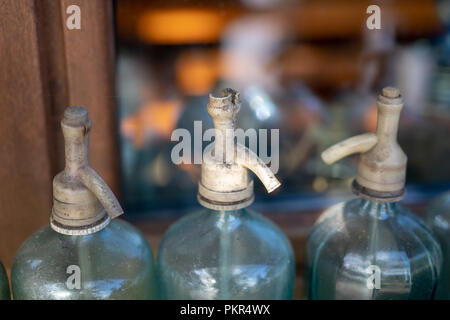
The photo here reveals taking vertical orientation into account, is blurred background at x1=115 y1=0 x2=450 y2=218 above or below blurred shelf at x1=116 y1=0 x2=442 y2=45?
below

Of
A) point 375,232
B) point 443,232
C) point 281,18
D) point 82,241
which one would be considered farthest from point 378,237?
point 281,18

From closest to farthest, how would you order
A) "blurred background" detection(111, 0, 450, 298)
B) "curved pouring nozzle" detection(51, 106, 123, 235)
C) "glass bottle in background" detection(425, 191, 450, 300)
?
"curved pouring nozzle" detection(51, 106, 123, 235) → "glass bottle in background" detection(425, 191, 450, 300) → "blurred background" detection(111, 0, 450, 298)

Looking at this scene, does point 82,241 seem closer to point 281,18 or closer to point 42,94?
point 42,94

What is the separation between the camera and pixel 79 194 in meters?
0.50


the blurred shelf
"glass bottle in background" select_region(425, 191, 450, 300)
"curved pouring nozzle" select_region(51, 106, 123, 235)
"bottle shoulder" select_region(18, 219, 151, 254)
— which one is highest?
the blurred shelf

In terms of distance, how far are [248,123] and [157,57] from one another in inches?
12.4

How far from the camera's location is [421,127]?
1146mm

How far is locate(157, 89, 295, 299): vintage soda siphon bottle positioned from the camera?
518mm

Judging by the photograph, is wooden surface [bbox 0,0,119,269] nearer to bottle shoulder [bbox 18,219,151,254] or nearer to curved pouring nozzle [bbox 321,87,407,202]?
bottle shoulder [bbox 18,219,151,254]

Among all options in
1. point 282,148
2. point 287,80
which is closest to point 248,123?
point 282,148

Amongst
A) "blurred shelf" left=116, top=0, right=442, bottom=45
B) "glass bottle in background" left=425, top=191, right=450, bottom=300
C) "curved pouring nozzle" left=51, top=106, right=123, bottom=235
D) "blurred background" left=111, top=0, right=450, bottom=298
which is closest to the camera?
"curved pouring nozzle" left=51, top=106, right=123, bottom=235

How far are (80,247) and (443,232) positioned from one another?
395mm

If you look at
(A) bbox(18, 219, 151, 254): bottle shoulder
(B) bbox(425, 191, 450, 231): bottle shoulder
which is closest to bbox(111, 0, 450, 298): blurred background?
(B) bbox(425, 191, 450, 231): bottle shoulder
